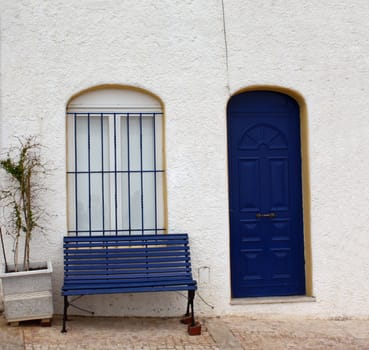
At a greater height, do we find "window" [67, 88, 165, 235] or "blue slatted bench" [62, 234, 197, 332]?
"window" [67, 88, 165, 235]

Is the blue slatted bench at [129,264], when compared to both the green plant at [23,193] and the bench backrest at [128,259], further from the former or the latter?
the green plant at [23,193]

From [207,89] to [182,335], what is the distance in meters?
2.76

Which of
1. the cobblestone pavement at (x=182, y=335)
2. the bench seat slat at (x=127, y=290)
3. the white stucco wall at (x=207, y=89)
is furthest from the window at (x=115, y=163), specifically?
the cobblestone pavement at (x=182, y=335)

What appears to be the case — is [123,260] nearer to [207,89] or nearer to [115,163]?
[115,163]

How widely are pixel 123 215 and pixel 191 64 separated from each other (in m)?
1.92

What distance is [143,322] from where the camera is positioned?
6438 millimetres

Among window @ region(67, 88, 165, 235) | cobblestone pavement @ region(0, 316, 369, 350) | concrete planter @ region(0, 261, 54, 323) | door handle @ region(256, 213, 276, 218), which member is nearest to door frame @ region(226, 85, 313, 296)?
door handle @ region(256, 213, 276, 218)

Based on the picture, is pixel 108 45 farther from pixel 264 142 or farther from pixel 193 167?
pixel 264 142

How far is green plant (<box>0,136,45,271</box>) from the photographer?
635 centimetres

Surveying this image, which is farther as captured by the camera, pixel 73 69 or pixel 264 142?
pixel 264 142

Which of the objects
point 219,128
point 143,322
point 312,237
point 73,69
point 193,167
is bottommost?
point 143,322

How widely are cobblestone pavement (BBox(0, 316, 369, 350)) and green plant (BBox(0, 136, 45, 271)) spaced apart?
0.88 metres

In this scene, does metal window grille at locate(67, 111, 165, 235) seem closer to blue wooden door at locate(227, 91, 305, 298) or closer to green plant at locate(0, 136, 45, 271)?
green plant at locate(0, 136, 45, 271)

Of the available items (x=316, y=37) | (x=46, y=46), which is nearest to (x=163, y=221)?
(x=46, y=46)
